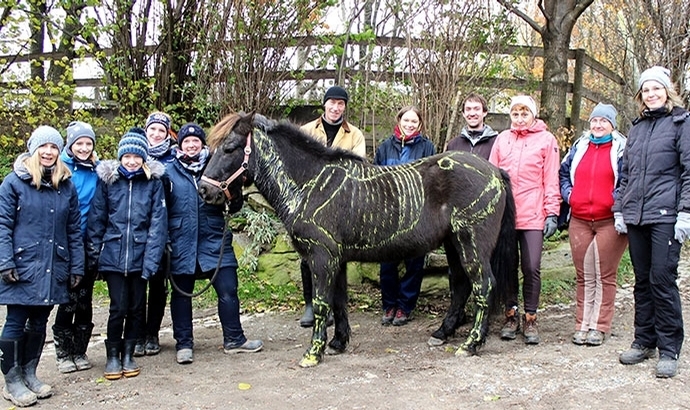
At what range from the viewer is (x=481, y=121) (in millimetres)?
5297

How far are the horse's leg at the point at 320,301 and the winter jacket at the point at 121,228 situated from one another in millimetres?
1244

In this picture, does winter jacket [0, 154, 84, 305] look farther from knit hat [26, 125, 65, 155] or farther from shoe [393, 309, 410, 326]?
shoe [393, 309, 410, 326]

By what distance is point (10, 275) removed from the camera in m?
3.64

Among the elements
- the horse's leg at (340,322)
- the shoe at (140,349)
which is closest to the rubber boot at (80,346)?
the shoe at (140,349)

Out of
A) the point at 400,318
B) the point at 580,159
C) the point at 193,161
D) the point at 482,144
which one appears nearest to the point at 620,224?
the point at 580,159

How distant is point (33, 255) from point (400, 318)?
11.3 ft

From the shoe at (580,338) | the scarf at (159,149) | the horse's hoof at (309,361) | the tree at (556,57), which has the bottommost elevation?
the horse's hoof at (309,361)

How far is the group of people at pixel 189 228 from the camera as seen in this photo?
3.82 metres

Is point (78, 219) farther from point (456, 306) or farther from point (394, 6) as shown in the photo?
point (394, 6)

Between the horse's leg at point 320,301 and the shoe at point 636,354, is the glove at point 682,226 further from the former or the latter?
the horse's leg at point 320,301

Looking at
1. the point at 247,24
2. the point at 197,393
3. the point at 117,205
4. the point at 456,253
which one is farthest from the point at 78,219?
the point at 247,24

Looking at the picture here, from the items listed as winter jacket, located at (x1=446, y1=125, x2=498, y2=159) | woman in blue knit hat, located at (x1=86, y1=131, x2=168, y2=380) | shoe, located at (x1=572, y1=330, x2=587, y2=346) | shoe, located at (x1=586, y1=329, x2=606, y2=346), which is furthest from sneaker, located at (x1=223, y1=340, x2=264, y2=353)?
shoe, located at (x1=586, y1=329, x2=606, y2=346)

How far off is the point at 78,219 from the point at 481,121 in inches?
143

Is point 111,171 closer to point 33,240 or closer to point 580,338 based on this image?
point 33,240
